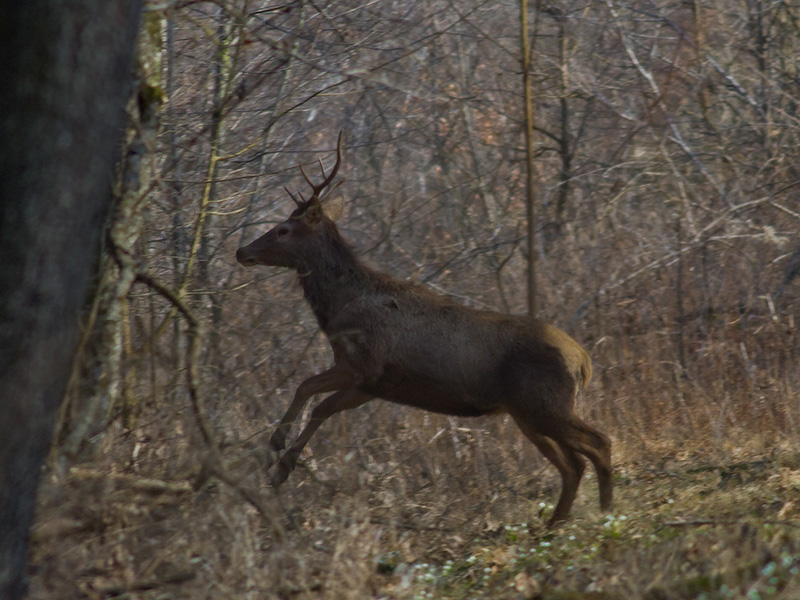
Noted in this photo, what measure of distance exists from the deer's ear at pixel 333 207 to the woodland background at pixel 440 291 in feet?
2.56

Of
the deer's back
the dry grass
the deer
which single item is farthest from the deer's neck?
the dry grass

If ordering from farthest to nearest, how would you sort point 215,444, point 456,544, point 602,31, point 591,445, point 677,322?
point 602,31 → point 677,322 → point 591,445 → point 456,544 → point 215,444

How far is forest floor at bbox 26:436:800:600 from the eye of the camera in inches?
203

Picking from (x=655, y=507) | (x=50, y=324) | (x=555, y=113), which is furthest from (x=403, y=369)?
(x=555, y=113)

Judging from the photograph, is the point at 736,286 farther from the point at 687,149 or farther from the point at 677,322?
the point at 687,149

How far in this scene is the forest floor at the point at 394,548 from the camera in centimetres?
516

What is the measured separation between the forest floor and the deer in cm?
74

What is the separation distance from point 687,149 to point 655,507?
631cm

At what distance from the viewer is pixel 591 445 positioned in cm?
812

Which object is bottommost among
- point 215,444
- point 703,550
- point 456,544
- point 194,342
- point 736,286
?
point 456,544

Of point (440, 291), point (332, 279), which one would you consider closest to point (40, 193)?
point (332, 279)

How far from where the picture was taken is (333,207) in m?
9.42

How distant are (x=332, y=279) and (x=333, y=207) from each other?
3.44 feet

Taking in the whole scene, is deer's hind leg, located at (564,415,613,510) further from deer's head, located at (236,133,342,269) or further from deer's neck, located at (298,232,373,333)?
deer's head, located at (236,133,342,269)
